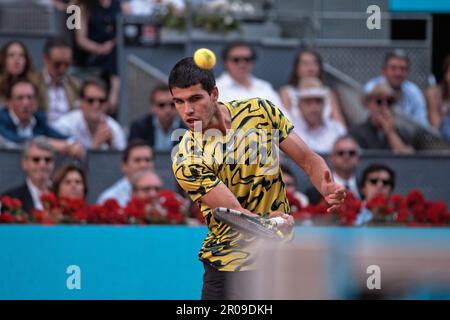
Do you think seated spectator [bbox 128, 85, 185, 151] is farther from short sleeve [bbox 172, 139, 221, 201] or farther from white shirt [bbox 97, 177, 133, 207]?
short sleeve [bbox 172, 139, 221, 201]

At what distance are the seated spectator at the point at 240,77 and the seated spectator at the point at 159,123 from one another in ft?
1.68

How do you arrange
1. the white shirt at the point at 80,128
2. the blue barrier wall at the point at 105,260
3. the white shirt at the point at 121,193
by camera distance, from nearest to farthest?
the blue barrier wall at the point at 105,260 → the white shirt at the point at 121,193 → the white shirt at the point at 80,128

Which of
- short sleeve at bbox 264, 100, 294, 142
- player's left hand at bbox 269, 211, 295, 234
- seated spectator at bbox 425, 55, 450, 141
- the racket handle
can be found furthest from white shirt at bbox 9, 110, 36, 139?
the racket handle

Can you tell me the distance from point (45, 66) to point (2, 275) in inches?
103

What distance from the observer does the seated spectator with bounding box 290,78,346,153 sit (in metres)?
9.73

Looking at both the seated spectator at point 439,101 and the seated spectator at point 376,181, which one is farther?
the seated spectator at point 439,101

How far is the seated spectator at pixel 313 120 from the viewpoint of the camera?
9.73m

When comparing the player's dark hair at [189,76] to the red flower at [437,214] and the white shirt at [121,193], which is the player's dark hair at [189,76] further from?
the white shirt at [121,193]

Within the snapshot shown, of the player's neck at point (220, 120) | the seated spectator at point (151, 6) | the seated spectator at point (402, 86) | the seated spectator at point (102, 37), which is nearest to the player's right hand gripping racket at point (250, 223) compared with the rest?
the player's neck at point (220, 120)

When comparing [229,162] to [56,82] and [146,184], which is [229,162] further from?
[56,82]

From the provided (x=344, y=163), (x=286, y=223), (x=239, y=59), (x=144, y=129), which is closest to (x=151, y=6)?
(x=239, y=59)

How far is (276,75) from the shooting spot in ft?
34.6

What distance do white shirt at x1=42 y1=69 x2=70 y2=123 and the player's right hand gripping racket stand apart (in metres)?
5.50
